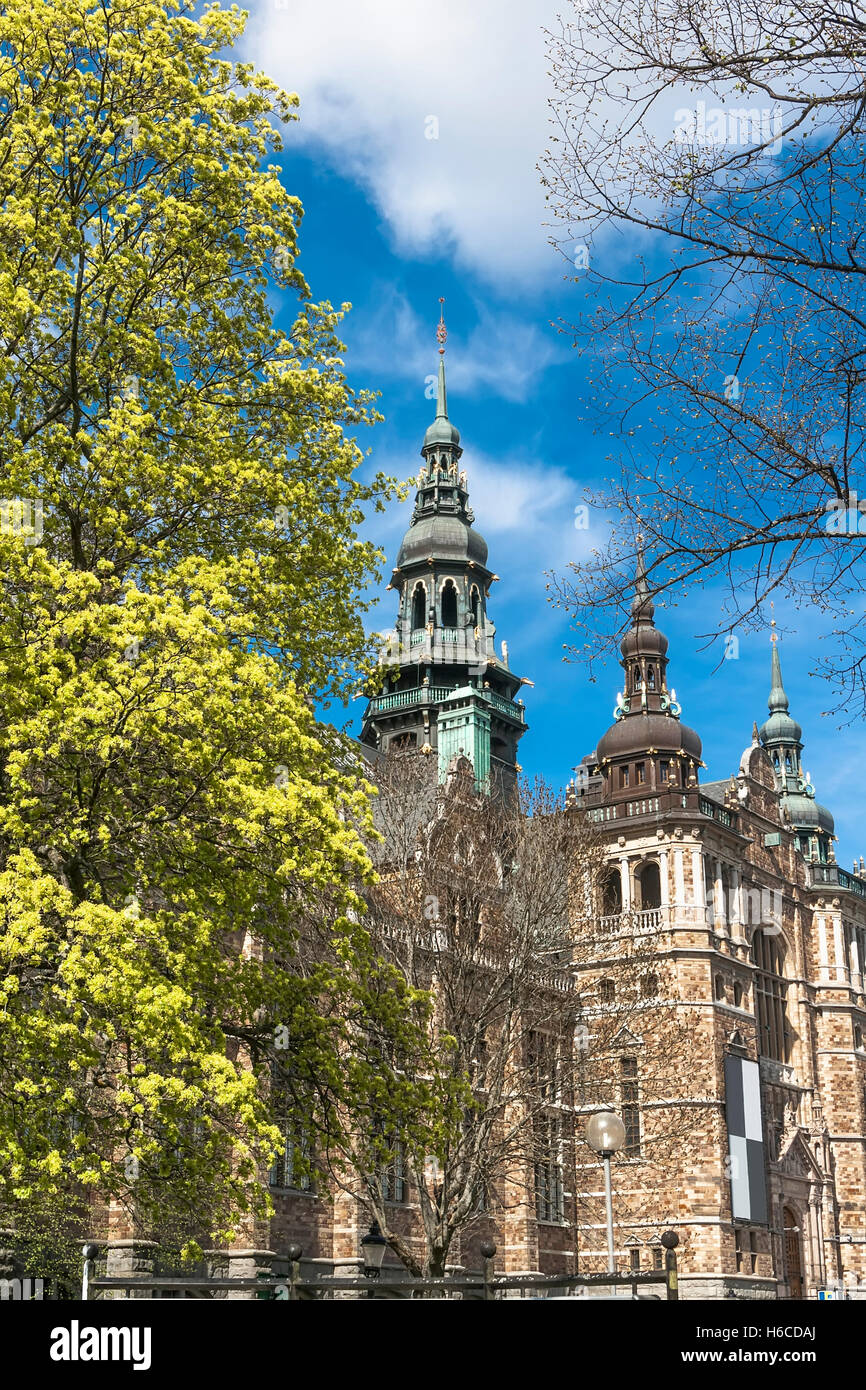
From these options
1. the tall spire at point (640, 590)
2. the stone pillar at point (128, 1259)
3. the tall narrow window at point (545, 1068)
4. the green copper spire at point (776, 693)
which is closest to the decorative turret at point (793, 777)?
the green copper spire at point (776, 693)

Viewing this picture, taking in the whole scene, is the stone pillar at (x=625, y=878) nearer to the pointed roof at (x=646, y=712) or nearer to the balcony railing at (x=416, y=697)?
the pointed roof at (x=646, y=712)

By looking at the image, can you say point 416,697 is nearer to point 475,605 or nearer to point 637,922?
point 475,605

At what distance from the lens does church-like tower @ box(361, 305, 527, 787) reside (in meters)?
60.2

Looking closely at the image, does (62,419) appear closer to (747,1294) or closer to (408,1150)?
(408,1150)

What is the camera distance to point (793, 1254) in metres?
58.9

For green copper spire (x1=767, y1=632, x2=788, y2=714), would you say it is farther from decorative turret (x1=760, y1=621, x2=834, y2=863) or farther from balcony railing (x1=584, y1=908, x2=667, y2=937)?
balcony railing (x1=584, y1=908, x2=667, y2=937)

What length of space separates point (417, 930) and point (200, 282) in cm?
1441

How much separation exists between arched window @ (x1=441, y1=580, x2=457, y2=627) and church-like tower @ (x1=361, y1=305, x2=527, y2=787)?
1.8 inches

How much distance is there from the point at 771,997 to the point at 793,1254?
10.3 m

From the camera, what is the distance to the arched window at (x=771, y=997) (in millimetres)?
59781

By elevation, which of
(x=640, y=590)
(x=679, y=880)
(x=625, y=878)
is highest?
(x=625, y=878)

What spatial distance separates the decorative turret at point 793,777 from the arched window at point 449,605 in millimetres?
21374

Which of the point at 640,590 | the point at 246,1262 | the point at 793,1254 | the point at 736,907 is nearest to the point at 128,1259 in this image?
the point at 246,1262

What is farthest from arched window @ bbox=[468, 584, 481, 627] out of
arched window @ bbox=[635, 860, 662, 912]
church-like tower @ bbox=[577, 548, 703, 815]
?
arched window @ bbox=[635, 860, 662, 912]
